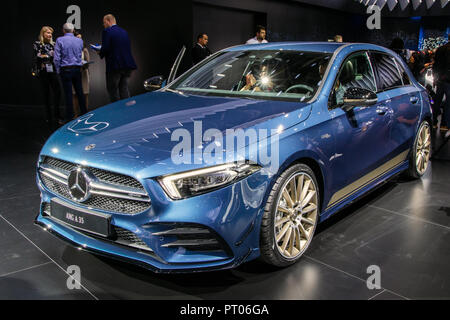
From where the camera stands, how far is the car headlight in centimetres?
213

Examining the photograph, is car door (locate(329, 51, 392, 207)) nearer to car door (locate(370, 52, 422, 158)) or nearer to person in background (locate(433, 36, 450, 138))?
car door (locate(370, 52, 422, 158))

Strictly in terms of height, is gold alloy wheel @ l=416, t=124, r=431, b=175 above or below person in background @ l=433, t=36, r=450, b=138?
below

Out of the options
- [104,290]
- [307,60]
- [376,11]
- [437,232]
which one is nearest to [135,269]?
[104,290]

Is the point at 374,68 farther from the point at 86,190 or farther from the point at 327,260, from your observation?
the point at 86,190

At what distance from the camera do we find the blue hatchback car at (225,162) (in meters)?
2.16

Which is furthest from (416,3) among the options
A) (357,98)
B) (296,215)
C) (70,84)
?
(296,215)

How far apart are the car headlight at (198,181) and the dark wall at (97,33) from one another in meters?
7.97

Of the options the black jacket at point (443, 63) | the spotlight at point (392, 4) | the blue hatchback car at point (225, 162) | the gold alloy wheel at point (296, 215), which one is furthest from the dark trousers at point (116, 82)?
the spotlight at point (392, 4)

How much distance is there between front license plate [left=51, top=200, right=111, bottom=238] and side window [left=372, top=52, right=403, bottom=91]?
8.19 feet

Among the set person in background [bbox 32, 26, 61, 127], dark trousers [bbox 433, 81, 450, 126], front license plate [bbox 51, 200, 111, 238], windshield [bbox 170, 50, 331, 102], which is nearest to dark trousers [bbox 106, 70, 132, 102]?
person in background [bbox 32, 26, 61, 127]

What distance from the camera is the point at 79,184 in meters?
2.34

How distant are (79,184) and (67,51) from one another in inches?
194
